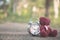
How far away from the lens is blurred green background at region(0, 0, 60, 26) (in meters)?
1.47

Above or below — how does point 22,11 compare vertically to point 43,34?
above

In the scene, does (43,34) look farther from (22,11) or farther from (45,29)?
(22,11)

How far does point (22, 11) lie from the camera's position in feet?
4.84

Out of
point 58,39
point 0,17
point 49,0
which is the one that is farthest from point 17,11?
point 58,39

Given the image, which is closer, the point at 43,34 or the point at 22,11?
the point at 43,34

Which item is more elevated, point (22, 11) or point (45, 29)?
point (22, 11)

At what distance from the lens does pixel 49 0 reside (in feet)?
4.84

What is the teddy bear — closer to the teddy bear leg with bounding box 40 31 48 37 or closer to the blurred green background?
the teddy bear leg with bounding box 40 31 48 37

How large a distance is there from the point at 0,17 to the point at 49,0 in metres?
0.45

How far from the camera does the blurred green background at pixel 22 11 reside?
147 cm

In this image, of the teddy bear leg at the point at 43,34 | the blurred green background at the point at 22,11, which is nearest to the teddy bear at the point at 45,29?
the teddy bear leg at the point at 43,34

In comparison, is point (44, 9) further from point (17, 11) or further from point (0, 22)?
point (0, 22)

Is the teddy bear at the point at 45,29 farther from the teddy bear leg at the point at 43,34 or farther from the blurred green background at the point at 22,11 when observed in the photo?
the blurred green background at the point at 22,11

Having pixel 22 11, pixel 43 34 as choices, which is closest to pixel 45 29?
pixel 43 34
